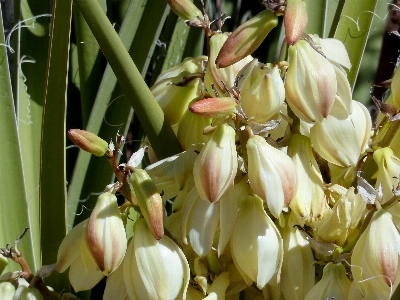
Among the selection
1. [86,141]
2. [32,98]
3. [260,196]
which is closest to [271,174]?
[260,196]

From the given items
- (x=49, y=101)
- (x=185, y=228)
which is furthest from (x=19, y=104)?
(x=185, y=228)

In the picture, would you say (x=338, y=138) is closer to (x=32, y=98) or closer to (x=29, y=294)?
(x=29, y=294)

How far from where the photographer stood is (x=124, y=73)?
0.46m

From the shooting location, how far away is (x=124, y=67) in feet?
1.52

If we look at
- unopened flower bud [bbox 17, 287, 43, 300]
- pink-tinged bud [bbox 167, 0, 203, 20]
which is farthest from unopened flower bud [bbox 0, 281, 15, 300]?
pink-tinged bud [bbox 167, 0, 203, 20]

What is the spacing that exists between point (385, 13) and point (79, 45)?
351 mm

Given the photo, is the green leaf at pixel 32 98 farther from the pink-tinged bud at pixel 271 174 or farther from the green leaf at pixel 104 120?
the pink-tinged bud at pixel 271 174

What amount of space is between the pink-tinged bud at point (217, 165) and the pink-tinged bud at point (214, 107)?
0.04 feet

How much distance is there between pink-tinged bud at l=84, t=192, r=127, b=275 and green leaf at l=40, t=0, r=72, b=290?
0.10 metres

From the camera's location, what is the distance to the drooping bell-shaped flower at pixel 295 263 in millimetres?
453

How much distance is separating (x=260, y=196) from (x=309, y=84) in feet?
0.25

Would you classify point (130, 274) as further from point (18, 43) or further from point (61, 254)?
point (18, 43)

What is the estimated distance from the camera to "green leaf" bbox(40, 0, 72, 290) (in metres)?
0.48

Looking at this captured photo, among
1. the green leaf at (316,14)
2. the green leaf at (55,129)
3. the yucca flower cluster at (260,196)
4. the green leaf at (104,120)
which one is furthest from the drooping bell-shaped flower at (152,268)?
the green leaf at (316,14)
